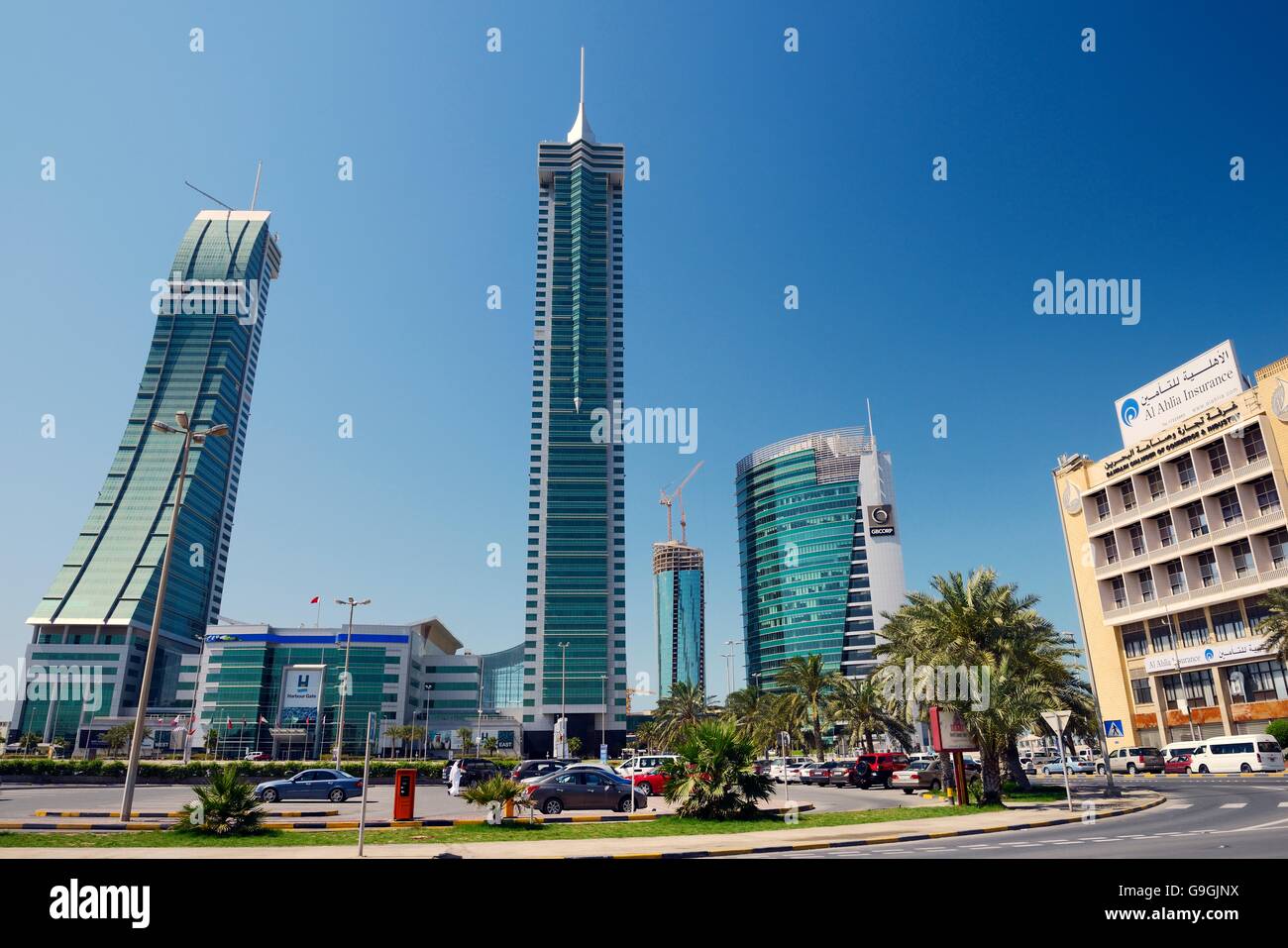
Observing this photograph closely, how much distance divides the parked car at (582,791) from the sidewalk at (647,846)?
304 inches

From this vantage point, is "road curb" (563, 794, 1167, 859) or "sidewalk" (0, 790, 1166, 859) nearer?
"sidewalk" (0, 790, 1166, 859)

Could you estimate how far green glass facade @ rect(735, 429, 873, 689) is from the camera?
164125 millimetres

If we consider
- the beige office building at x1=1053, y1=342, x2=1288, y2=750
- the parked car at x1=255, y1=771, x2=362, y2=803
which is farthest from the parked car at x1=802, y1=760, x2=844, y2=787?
the beige office building at x1=1053, y1=342, x2=1288, y2=750

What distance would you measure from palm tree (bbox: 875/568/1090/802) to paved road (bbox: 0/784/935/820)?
486cm

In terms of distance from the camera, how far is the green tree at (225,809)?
59.2 ft

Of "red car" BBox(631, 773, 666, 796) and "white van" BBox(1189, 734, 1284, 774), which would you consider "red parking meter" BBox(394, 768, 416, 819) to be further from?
"white van" BBox(1189, 734, 1284, 774)

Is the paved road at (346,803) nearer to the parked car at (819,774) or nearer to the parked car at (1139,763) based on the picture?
the parked car at (819,774)

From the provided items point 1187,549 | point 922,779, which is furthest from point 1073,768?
point 922,779

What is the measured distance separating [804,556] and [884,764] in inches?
5117

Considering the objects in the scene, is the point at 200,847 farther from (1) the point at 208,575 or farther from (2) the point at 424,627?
(1) the point at 208,575

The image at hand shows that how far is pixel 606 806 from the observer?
88.0ft
